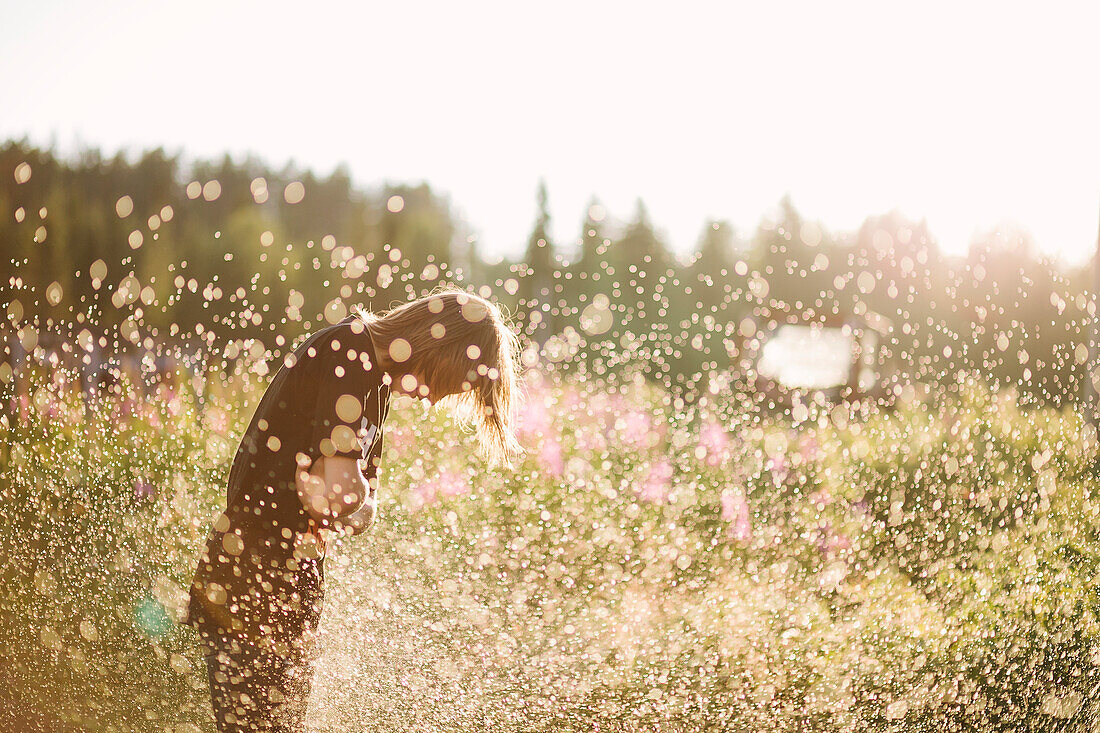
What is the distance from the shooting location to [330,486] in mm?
1275

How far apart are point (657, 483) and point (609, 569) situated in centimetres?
126

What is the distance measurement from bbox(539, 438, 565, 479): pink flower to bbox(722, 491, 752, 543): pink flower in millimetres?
1300

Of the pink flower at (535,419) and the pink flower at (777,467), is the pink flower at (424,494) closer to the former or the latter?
the pink flower at (535,419)

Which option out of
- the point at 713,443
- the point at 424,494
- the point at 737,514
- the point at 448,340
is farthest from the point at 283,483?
the point at 713,443

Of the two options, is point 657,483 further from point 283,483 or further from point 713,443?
point 283,483

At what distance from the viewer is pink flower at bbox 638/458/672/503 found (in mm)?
5844

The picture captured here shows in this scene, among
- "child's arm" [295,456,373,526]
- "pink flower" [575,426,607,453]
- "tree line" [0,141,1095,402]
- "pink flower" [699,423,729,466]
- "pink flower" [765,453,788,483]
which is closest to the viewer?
"child's arm" [295,456,373,526]

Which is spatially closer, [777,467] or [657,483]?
[777,467]

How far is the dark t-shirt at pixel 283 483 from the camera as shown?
128 cm

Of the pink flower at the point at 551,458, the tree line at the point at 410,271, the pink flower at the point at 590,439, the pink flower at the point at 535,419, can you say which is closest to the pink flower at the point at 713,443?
the pink flower at the point at 590,439

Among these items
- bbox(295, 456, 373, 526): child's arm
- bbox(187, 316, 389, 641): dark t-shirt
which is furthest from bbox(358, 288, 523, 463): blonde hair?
bbox(295, 456, 373, 526): child's arm

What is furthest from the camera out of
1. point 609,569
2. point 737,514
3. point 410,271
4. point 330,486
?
point 410,271

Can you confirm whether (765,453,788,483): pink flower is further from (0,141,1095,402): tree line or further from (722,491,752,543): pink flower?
(0,141,1095,402): tree line

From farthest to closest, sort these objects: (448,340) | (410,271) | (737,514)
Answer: (410,271) < (737,514) < (448,340)
